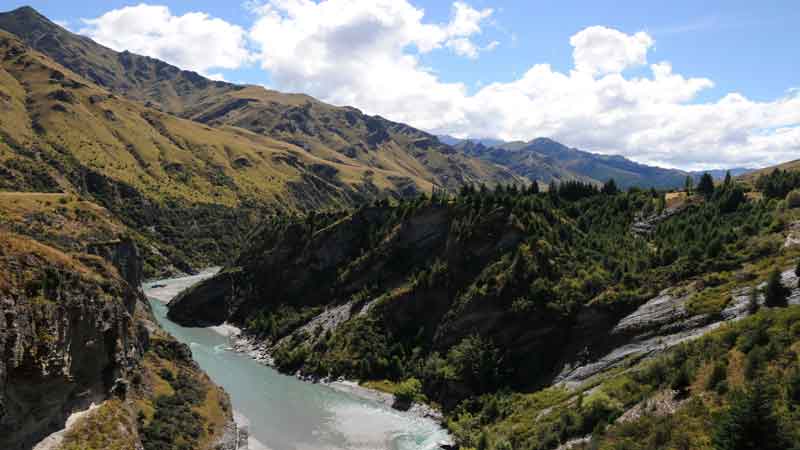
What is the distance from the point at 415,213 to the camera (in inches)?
4828

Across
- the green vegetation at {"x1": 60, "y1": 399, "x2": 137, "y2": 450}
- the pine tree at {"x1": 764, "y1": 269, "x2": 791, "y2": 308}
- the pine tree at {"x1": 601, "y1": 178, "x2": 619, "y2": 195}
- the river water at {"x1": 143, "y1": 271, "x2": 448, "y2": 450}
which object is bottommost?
the river water at {"x1": 143, "y1": 271, "x2": 448, "y2": 450}

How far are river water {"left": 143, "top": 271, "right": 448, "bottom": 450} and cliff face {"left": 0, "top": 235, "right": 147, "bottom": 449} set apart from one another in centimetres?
2317

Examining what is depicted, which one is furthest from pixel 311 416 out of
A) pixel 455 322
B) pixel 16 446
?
pixel 16 446

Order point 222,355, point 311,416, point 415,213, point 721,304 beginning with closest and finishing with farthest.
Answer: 1. point 721,304
2. point 311,416
3. point 222,355
4. point 415,213

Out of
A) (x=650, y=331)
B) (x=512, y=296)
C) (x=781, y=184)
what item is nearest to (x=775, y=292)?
(x=650, y=331)

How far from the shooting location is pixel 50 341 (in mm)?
45375

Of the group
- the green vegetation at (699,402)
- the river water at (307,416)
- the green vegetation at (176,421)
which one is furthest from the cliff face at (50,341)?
the green vegetation at (699,402)

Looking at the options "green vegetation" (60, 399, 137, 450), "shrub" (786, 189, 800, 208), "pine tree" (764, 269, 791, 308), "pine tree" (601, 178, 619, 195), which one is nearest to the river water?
"green vegetation" (60, 399, 137, 450)

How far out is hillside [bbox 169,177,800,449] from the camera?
68.1 meters

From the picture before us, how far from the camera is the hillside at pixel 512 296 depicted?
223ft

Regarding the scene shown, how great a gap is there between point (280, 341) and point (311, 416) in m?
36.0

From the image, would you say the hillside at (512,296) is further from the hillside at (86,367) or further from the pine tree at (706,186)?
the hillside at (86,367)

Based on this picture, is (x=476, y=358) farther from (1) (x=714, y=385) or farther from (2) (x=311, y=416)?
(1) (x=714, y=385)

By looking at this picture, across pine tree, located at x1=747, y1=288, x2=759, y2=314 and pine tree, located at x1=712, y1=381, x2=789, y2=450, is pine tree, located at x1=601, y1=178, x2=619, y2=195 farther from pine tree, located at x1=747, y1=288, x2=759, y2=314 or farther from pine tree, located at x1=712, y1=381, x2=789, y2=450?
pine tree, located at x1=712, y1=381, x2=789, y2=450
